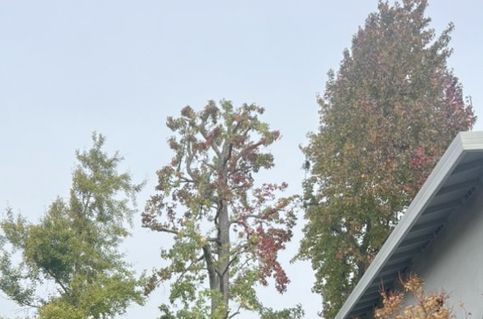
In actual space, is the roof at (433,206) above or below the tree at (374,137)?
below

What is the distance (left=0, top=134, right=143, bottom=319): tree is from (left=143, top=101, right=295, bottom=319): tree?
2.26 m

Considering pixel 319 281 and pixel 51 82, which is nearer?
pixel 319 281

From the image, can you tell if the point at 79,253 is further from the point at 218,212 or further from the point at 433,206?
the point at 433,206

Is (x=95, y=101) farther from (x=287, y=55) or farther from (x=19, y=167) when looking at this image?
(x=287, y=55)

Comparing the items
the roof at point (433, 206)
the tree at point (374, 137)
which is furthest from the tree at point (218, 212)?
the roof at point (433, 206)

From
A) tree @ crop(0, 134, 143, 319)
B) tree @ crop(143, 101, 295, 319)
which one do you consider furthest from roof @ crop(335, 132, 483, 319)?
tree @ crop(0, 134, 143, 319)

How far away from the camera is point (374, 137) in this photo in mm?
19047

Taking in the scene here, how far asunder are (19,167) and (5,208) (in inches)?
269

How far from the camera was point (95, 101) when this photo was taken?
26.4 meters

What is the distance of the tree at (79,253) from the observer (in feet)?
64.3

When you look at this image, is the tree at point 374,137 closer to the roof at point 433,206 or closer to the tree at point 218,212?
the tree at point 218,212

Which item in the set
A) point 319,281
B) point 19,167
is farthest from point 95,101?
point 319,281

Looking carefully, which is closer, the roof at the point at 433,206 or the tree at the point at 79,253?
the roof at the point at 433,206

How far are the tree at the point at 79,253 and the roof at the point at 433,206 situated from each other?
1109 centimetres
